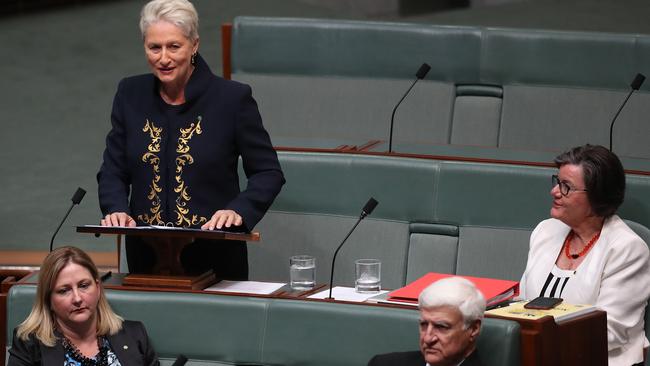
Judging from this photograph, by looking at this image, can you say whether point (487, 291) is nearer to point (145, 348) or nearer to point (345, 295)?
point (345, 295)

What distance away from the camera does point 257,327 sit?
6.66 ft

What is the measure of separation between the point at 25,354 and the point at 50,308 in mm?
82

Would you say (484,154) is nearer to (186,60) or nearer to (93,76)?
(186,60)

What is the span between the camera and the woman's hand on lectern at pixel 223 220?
1964 mm

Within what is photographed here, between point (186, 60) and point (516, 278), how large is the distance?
88 cm

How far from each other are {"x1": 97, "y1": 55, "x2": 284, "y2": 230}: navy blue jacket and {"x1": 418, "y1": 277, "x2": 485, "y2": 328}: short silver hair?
1.32 ft

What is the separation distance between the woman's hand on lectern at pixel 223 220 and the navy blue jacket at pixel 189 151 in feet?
0.37

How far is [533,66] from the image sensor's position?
126 inches

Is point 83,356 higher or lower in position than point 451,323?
lower

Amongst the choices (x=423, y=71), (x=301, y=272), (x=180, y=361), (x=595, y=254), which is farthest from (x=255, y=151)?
(x=423, y=71)

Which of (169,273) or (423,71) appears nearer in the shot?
(169,273)

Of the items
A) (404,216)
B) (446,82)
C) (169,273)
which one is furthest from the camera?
(446,82)

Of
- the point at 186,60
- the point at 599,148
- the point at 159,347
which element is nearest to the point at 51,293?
the point at 159,347

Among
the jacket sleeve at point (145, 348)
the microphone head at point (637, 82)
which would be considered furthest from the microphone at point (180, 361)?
the microphone head at point (637, 82)
